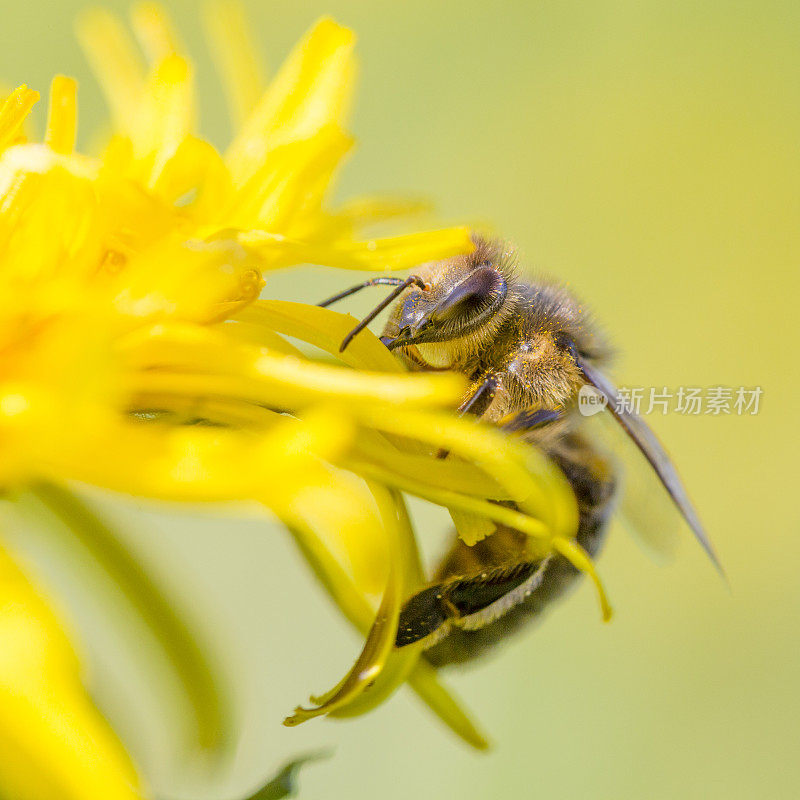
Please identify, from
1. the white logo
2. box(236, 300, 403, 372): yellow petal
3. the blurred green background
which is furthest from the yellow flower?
the blurred green background

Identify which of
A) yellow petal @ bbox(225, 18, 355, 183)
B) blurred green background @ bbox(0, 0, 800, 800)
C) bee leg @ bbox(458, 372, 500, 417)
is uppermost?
yellow petal @ bbox(225, 18, 355, 183)

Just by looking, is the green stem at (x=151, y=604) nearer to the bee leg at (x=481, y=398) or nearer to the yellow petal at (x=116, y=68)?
the bee leg at (x=481, y=398)

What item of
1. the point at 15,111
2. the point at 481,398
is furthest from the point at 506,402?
the point at 15,111

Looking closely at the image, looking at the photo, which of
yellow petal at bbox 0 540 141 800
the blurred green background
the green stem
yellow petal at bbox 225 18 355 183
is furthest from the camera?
the blurred green background

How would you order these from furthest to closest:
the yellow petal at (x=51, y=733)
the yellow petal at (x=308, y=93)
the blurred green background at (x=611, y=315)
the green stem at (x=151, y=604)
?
1. the blurred green background at (x=611, y=315)
2. the yellow petal at (x=308, y=93)
3. the green stem at (x=151, y=604)
4. the yellow petal at (x=51, y=733)

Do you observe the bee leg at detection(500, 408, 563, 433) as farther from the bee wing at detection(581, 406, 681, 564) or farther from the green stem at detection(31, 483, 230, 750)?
the green stem at detection(31, 483, 230, 750)

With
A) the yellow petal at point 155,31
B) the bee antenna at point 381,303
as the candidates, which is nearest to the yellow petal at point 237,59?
the yellow petal at point 155,31

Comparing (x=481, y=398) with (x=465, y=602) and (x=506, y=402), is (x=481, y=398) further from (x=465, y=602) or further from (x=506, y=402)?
(x=465, y=602)
